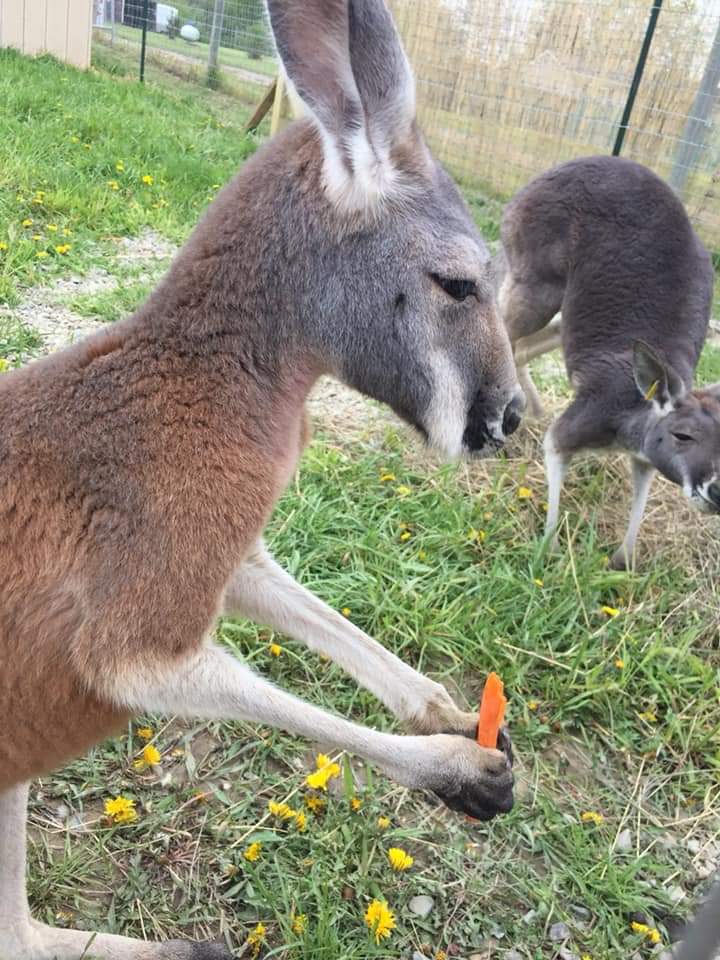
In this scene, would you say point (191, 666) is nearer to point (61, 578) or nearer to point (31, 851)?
point (61, 578)

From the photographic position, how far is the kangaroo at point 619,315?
363cm

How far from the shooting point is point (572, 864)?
2264 millimetres

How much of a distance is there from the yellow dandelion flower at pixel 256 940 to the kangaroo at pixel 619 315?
2010mm

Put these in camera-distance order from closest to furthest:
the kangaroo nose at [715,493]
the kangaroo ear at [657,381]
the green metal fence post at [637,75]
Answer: the kangaroo nose at [715,493]
the kangaroo ear at [657,381]
the green metal fence post at [637,75]

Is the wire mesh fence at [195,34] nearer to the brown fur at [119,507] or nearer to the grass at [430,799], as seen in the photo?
the grass at [430,799]

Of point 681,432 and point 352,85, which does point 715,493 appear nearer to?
point 681,432

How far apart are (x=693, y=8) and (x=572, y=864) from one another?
300 inches

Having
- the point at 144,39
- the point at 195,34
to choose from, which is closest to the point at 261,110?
the point at 195,34

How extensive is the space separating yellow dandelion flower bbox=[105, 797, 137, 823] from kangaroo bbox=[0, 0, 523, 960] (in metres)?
0.30

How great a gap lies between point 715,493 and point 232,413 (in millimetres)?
2401

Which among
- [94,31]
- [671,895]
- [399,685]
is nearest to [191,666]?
[399,685]

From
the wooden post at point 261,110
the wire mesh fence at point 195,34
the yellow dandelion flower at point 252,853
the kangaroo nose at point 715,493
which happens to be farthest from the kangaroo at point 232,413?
the wire mesh fence at point 195,34

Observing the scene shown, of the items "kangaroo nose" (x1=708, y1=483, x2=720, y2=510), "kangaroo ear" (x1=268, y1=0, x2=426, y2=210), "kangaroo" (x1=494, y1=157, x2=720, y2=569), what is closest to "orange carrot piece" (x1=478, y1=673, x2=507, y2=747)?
"kangaroo ear" (x1=268, y1=0, x2=426, y2=210)

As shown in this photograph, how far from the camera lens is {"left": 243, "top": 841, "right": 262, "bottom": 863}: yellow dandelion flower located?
6.98ft
